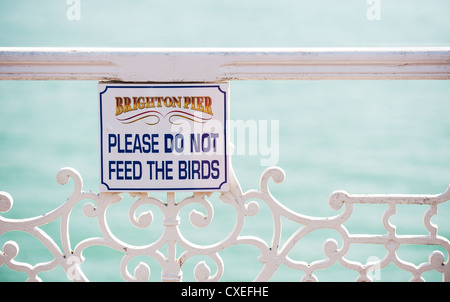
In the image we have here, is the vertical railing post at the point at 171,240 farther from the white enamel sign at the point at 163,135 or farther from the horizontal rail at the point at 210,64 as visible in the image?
the horizontal rail at the point at 210,64

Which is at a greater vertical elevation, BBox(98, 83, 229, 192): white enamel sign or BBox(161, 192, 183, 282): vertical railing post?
BBox(98, 83, 229, 192): white enamel sign

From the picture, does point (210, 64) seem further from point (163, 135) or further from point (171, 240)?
point (171, 240)

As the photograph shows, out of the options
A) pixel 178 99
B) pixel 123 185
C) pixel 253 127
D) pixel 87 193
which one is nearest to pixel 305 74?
pixel 253 127

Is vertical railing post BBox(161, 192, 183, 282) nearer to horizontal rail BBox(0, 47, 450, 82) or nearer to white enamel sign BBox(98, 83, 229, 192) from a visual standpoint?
white enamel sign BBox(98, 83, 229, 192)

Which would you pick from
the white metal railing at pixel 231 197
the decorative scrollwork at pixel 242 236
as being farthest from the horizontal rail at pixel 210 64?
the decorative scrollwork at pixel 242 236

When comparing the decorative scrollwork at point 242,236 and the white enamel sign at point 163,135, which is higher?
the white enamel sign at point 163,135

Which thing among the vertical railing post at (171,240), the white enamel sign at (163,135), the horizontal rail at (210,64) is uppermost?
the horizontal rail at (210,64)

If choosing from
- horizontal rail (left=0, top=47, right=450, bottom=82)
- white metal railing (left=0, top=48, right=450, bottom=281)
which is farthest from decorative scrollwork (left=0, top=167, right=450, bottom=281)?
horizontal rail (left=0, top=47, right=450, bottom=82)

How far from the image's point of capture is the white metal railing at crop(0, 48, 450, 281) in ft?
8.29

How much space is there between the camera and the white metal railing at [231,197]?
253 centimetres

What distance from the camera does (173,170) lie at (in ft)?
8.38

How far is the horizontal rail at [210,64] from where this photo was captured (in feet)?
8.34
